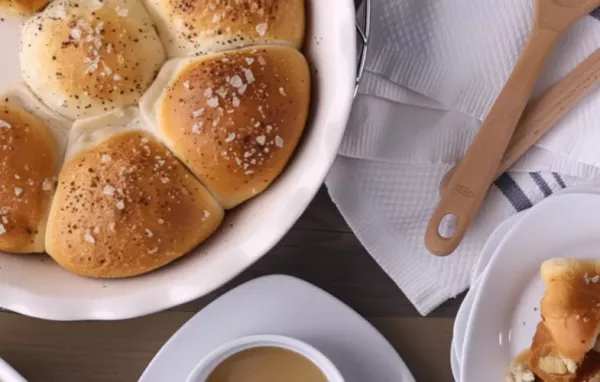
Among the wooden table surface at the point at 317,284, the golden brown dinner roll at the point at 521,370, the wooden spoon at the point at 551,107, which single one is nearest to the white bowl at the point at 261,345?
the wooden table surface at the point at 317,284

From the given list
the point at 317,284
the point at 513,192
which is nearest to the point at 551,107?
the point at 513,192

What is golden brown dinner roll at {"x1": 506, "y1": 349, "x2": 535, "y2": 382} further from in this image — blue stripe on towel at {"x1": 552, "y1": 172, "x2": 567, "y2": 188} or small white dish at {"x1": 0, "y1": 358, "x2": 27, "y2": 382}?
small white dish at {"x1": 0, "y1": 358, "x2": 27, "y2": 382}

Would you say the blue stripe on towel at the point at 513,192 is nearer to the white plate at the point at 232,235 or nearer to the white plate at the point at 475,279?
the white plate at the point at 475,279

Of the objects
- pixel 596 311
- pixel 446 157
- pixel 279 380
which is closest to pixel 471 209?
pixel 446 157

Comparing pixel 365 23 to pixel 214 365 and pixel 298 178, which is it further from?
pixel 214 365

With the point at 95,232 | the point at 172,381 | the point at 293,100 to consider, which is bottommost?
the point at 172,381

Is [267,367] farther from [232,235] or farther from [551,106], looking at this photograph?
[551,106]
